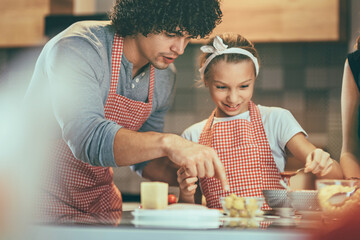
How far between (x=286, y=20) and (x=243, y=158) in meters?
1.34

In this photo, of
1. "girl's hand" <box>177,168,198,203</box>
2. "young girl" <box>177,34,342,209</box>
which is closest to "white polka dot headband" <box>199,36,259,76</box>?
"young girl" <box>177,34,342,209</box>

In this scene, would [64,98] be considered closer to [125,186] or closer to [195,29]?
[195,29]

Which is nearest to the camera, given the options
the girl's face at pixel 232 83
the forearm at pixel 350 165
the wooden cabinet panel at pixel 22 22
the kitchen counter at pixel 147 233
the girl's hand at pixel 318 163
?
the kitchen counter at pixel 147 233

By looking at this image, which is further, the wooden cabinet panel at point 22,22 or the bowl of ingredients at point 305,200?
the wooden cabinet panel at point 22,22

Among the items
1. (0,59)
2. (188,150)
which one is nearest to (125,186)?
(0,59)

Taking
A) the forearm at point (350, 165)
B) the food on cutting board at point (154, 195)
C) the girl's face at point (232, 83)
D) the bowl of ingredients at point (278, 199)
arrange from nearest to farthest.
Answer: the food on cutting board at point (154, 195)
the bowl of ingredients at point (278, 199)
the forearm at point (350, 165)
the girl's face at point (232, 83)

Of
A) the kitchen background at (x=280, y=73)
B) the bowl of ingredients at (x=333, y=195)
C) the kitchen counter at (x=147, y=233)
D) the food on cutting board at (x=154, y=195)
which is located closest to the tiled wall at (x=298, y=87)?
the kitchen background at (x=280, y=73)

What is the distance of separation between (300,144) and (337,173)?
6.4 inches

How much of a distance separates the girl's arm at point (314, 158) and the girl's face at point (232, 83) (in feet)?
0.78

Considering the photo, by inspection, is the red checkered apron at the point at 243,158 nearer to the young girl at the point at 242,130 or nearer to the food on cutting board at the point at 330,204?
the young girl at the point at 242,130

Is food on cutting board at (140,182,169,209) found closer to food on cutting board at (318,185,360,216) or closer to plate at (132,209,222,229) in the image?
plate at (132,209,222,229)

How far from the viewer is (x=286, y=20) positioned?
8.86 ft

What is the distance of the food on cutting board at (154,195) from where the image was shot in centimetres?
84

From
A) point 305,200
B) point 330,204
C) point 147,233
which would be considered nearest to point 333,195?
point 330,204
